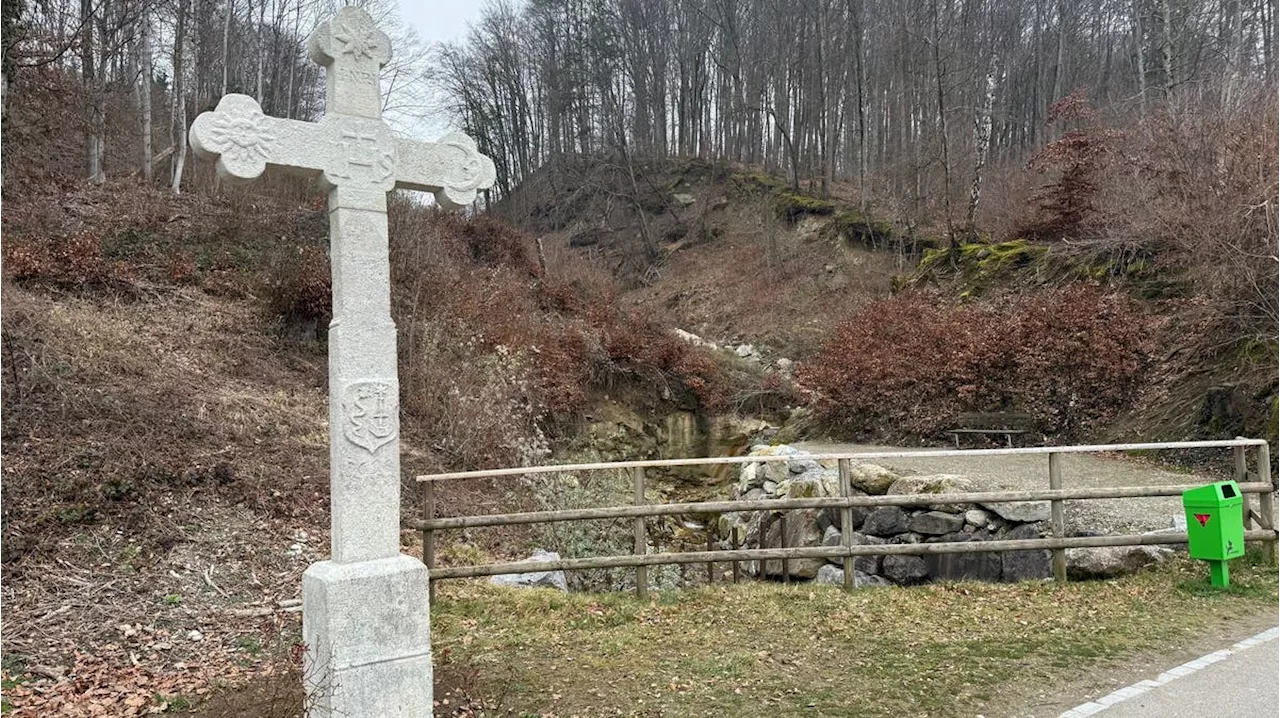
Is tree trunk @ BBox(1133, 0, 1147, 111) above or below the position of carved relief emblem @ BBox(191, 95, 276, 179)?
above

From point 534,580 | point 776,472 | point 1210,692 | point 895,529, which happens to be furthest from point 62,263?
point 1210,692

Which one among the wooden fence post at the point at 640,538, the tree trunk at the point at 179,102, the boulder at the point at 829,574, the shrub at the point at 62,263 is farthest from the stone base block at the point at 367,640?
the tree trunk at the point at 179,102

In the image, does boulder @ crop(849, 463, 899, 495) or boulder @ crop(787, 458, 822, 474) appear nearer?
boulder @ crop(849, 463, 899, 495)

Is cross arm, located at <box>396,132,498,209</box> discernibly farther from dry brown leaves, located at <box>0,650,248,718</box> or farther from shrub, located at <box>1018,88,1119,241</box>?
shrub, located at <box>1018,88,1119,241</box>

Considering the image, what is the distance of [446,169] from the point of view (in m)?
4.70

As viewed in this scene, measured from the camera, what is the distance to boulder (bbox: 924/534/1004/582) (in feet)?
27.0

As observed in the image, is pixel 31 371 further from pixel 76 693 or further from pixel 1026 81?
pixel 1026 81

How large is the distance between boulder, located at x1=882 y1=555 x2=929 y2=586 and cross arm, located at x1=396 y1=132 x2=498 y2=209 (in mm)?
6267

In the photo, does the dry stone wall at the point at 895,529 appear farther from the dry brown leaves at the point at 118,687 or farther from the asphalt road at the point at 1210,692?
the dry brown leaves at the point at 118,687

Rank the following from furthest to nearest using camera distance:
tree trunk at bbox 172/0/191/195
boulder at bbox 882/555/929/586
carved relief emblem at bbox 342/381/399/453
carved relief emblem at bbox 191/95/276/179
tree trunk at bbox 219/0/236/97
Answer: tree trunk at bbox 219/0/236/97 → tree trunk at bbox 172/0/191/195 → boulder at bbox 882/555/929/586 → carved relief emblem at bbox 342/381/399/453 → carved relief emblem at bbox 191/95/276/179

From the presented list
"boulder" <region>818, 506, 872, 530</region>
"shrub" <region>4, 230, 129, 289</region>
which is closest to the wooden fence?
"boulder" <region>818, 506, 872, 530</region>

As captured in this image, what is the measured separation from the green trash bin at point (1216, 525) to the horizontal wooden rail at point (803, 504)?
0.77 feet

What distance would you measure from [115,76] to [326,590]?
21385 millimetres

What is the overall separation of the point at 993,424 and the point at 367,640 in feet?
41.7
